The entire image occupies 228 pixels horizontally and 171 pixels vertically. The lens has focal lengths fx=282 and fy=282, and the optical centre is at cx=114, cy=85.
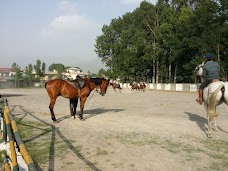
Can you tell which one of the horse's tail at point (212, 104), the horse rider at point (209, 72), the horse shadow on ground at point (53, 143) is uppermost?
the horse rider at point (209, 72)

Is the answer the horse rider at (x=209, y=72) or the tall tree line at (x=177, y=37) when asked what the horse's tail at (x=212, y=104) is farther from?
the tall tree line at (x=177, y=37)

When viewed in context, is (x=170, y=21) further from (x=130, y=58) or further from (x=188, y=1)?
(x=130, y=58)

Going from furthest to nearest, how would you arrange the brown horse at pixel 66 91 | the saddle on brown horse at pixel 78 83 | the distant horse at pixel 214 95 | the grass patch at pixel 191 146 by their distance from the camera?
the saddle on brown horse at pixel 78 83 < the brown horse at pixel 66 91 < the distant horse at pixel 214 95 < the grass patch at pixel 191 146

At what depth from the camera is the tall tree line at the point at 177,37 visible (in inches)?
1999

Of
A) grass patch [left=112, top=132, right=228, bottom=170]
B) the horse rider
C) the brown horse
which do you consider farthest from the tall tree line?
grass patch [left=112, top=132, right=228, bottom=170]

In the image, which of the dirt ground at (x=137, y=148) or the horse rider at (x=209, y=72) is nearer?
the dirt ground at (x=137, y=148)

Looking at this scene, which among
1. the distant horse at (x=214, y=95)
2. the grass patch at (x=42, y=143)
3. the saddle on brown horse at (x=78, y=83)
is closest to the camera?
the grass patch at (x=42, y=143)

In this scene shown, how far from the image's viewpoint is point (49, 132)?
364 inches

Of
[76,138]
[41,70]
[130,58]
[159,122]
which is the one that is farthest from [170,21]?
[41,70]

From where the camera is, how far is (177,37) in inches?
2215

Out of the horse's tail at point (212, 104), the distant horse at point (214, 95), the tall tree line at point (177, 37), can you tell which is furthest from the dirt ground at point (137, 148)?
the tall tree line at point (177, 37)

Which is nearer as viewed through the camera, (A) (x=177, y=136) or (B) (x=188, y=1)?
(A) (x=177, y=136)

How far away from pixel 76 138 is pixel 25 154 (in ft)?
17.7

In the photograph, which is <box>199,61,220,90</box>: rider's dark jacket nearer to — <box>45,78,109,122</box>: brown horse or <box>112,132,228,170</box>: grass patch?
<box>112,132,228,170</box>: grass patch
